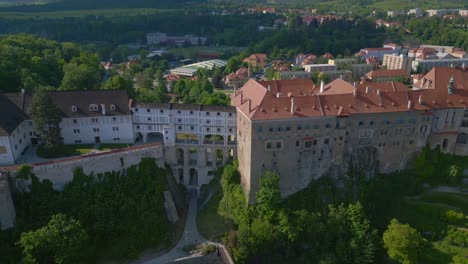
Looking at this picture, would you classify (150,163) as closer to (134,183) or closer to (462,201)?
(134,183)

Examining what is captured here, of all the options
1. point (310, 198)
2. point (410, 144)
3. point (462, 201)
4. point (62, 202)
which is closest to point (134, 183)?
point (62, 202)

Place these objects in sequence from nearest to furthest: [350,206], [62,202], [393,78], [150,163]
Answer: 1. [62,202]
2. [350,206]
3. [150,163]
4. [393,78]

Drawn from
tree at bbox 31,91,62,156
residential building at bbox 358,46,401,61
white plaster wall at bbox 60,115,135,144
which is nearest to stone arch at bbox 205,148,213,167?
white plaster wall at bbox 60,115,135,144

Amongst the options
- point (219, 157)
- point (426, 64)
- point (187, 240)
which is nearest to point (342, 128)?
point (219, 157)

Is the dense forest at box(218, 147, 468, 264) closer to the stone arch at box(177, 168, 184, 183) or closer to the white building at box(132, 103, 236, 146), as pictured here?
the white building at box(132, 103, 236, 146)

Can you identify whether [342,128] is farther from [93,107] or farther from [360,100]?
[93,107]

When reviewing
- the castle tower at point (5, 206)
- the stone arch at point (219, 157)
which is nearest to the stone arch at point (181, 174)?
the stone arch at point (219, 157)
